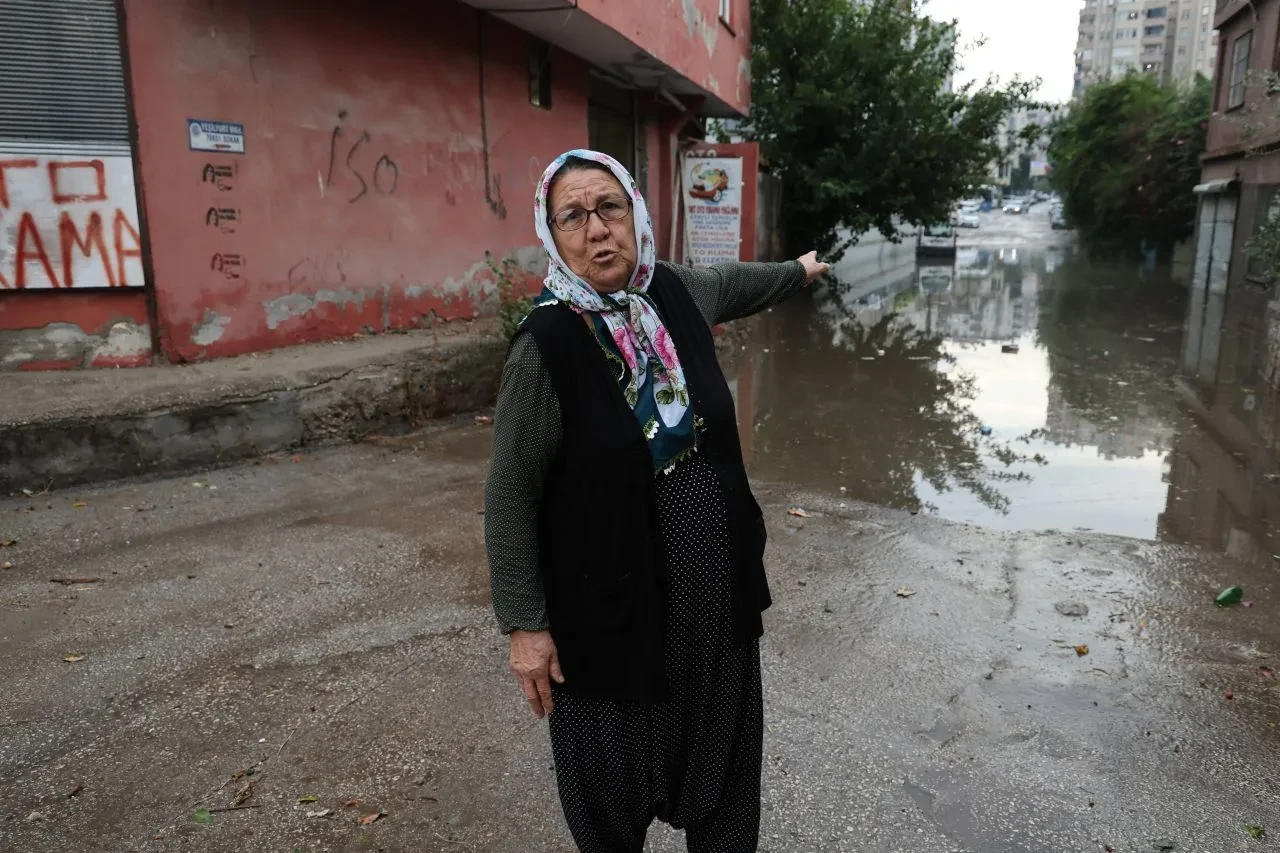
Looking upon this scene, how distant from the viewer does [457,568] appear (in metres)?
4.52

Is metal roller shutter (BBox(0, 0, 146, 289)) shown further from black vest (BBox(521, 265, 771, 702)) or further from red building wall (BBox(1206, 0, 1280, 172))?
red building wall (BBox(1206, 0, 1280, 172))

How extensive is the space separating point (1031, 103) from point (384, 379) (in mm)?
16390

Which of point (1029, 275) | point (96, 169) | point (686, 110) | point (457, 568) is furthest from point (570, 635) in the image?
point (1029, 275)

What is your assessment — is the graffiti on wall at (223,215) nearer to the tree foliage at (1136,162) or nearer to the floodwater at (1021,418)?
the floodwater at (1021,418)

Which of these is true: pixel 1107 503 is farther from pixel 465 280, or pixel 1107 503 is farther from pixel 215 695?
pixel 465 280

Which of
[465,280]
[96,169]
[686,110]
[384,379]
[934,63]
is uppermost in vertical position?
[934,63]

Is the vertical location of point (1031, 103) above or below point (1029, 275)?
above

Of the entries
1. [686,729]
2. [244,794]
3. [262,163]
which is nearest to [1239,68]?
[262,163]

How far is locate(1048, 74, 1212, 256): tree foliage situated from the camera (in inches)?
1047

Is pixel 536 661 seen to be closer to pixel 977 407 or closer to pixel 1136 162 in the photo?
pixel 977 407

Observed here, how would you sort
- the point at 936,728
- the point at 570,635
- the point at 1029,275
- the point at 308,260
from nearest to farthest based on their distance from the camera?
the point at 570,635 → the point at 936,728 → the point at 308,260 → the point at 1029,275

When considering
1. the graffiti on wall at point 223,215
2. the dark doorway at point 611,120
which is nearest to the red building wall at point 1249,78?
the dark doorway at point 611,120

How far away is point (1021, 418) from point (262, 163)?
269 inches

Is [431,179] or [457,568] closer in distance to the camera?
[457,568]
